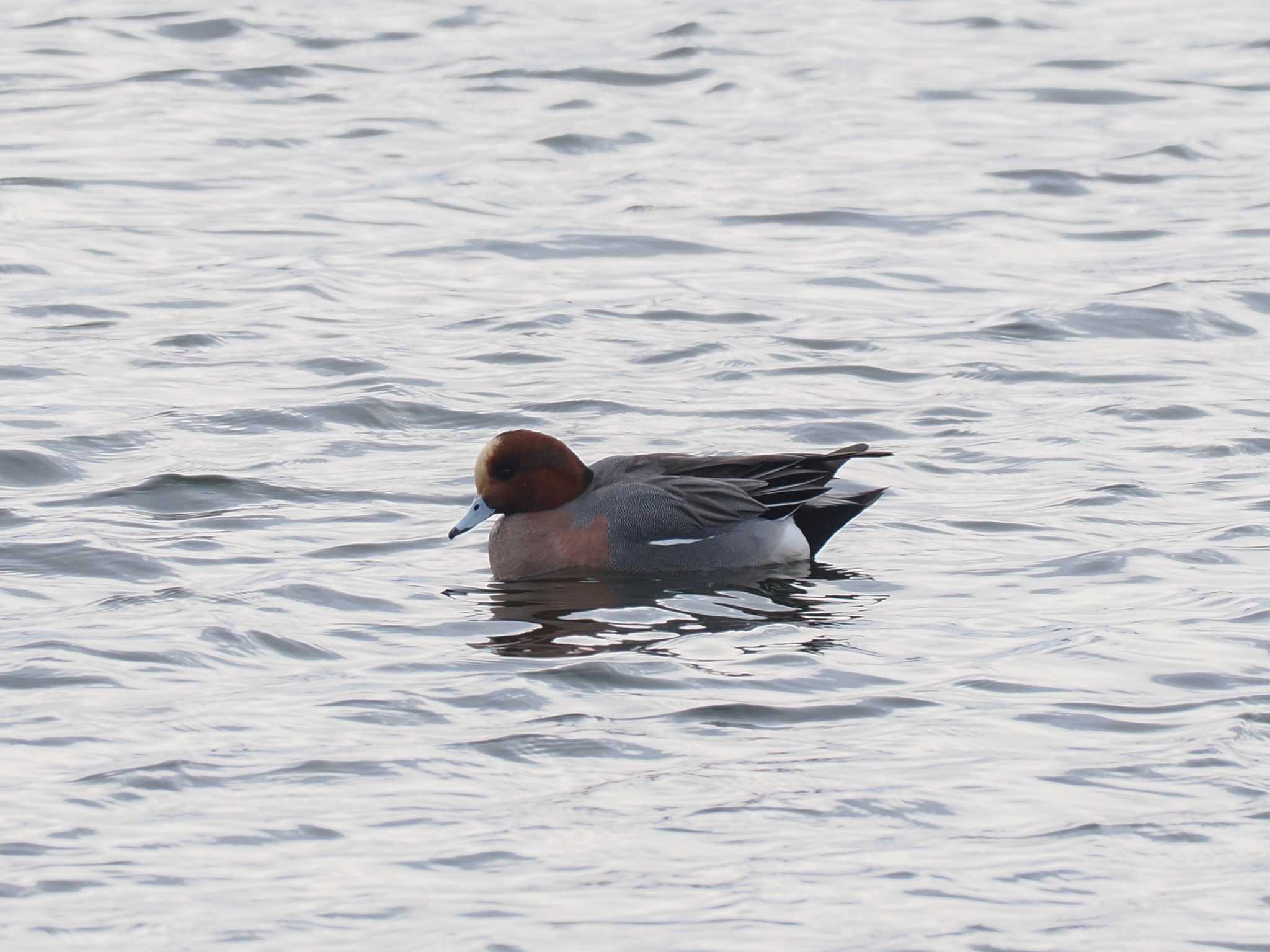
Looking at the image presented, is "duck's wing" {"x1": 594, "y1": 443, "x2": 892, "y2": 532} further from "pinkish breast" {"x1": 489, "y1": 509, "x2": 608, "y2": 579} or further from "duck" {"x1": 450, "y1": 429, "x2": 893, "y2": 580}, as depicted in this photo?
"pinkish breast" {"x1": 489, "y1": 509, "x2": 608, "y2": 579}

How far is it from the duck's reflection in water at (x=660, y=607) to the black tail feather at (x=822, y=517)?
0.13 meters

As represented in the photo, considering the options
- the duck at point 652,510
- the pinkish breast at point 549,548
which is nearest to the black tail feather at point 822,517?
the duck at point 652,510

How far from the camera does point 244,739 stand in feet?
21.5

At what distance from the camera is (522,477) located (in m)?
8.95

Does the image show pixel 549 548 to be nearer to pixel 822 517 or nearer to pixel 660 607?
pixel 660 607

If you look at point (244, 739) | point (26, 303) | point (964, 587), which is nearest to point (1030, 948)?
point (244, 739)

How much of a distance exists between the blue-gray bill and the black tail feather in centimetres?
122

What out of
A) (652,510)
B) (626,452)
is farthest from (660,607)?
(626,452)

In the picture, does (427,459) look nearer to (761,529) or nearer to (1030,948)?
(761,529)

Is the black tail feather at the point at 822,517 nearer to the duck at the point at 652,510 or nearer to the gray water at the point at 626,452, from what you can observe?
the duck at the point at 652,510

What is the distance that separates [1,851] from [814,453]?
165 inches

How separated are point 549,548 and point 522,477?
1.05 ft

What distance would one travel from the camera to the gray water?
224 inches

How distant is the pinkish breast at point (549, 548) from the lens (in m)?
8.81
